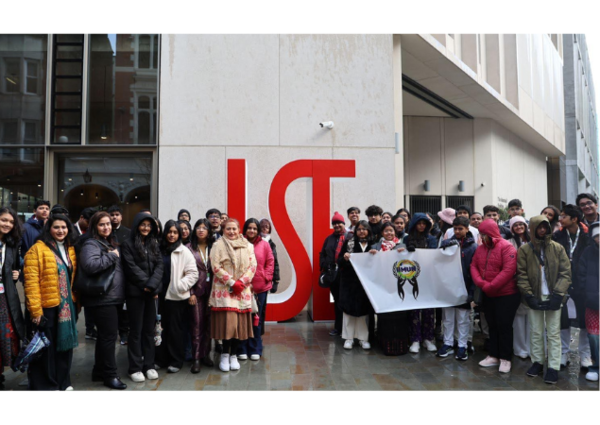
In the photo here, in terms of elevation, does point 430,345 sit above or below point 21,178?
below

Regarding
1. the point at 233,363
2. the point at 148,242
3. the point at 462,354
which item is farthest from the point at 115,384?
the point at 462,354

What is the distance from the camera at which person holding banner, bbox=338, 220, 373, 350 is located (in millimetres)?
5934

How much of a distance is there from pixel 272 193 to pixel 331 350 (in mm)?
2948

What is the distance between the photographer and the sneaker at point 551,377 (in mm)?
4621

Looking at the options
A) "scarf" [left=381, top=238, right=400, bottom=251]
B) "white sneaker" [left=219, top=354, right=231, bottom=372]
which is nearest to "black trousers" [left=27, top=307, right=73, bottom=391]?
"white sneaker" [left=219, top=354, right=231, bottom=372]

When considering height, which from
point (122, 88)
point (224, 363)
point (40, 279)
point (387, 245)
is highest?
point (122, 88)

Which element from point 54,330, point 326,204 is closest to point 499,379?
point 326,204

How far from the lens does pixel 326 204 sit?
296 inches

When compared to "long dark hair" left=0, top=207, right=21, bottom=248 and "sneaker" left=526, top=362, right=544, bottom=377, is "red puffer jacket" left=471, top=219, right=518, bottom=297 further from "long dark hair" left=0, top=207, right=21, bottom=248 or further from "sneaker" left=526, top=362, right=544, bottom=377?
"long dark hair" left=0, top=207, right=21, bottom=248

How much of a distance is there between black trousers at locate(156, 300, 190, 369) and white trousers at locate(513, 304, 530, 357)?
4340 millimetres

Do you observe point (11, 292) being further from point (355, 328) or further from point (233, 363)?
point (355, 328)

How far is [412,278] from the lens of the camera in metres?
5.84

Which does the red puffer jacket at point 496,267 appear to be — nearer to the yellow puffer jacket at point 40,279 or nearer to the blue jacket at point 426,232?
the blue jacket at point 426,232

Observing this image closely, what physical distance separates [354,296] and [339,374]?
1.31m
